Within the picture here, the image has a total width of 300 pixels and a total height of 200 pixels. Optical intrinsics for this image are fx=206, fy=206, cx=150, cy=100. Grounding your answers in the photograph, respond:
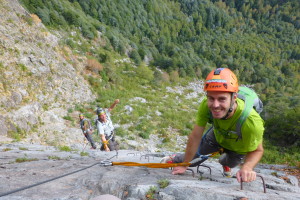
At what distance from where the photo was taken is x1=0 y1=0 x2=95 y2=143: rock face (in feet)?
40.6

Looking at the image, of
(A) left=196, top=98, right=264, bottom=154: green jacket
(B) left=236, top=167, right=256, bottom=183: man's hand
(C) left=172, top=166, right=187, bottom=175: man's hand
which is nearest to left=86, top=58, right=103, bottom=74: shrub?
(C) left=172, top=166, right=187, bottom=175: man's hand

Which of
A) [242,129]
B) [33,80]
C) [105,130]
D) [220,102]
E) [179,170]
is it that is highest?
[33,80]

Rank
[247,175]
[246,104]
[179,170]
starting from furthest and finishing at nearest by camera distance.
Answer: [179,170] < [246,104] < [247,175]

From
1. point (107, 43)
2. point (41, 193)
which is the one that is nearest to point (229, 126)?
point (41, 193)

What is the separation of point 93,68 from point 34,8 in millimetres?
12172

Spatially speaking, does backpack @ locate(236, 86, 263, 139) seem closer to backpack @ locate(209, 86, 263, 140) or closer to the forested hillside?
backpack @ locate(209, 86, 263, 140)

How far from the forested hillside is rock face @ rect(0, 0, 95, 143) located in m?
3.71

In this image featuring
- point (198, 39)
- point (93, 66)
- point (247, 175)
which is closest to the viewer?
point (247, 175)

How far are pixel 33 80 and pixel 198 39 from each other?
80867mm

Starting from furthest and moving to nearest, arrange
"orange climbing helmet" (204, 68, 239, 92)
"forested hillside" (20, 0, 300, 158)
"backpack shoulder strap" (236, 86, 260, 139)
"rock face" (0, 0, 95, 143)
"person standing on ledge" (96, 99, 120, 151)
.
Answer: "forested hillside" (20, 0, 300, 158), "rock face" (0, 0, 95, 143), "person standing on ledge" (96, 99, 120, 151), "backpack shoulder strap" (236, 86, 260, 139), "orange climbing helmet" (204, 68, 239, 92)

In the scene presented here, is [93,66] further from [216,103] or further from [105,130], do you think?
[216,103]

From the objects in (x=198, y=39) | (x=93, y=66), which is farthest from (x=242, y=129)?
(x=198, y=39)

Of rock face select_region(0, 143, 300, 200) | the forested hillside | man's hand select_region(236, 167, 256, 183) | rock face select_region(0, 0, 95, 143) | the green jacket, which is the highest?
the forested hillside

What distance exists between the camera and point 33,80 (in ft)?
49.7
